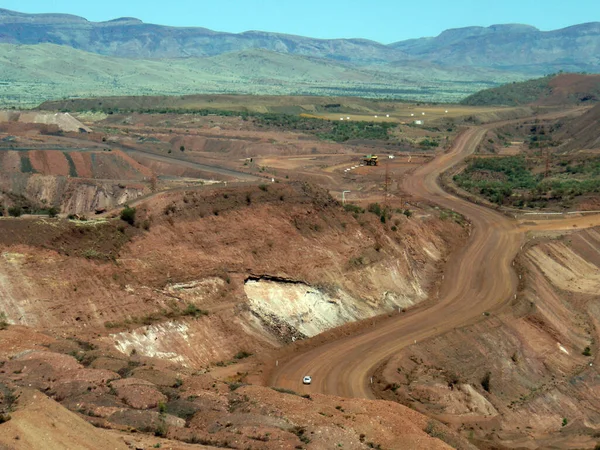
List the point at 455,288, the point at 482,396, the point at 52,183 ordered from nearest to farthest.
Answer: the point at 482,396, the point at 455,288, the point at 52,183

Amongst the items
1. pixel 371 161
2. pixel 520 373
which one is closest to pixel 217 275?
pixel 520 373

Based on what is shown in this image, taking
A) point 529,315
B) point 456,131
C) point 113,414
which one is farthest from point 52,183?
point 456,131

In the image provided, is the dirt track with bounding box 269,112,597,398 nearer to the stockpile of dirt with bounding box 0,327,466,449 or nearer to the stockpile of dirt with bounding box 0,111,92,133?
the stockpile of dirt with bounding box 0,327,466,449

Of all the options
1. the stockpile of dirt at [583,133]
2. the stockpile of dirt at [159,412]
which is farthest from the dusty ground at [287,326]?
the stockpile of dirt at [583,133]

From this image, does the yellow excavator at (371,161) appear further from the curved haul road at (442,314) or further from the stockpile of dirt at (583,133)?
the stockpile of dirt at (583,133)

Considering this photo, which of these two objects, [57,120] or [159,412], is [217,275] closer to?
[159,412]

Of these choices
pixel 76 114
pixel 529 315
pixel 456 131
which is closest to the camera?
pixel 529 315

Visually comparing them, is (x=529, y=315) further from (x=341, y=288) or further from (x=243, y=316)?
(x=243, y=316)
